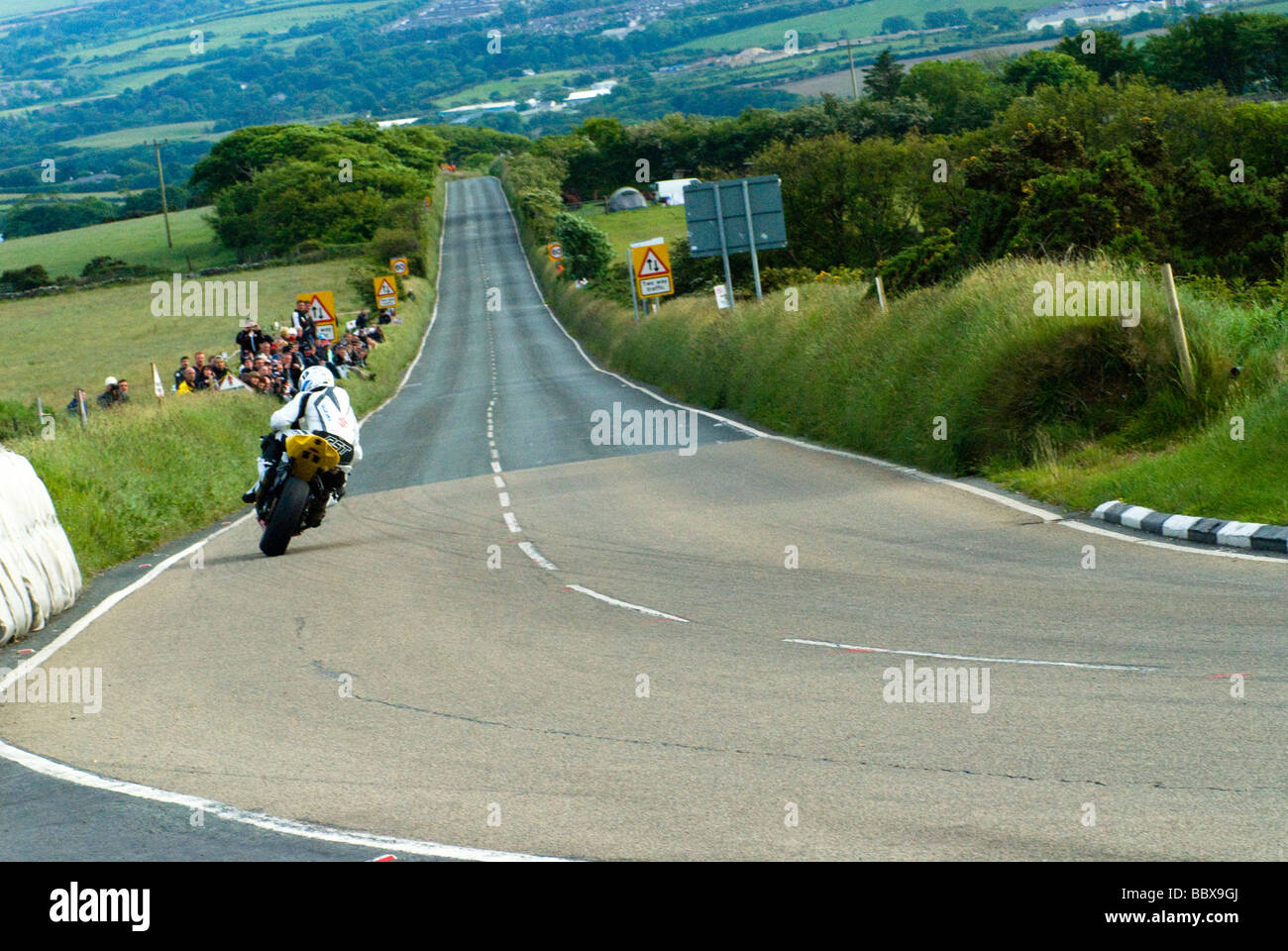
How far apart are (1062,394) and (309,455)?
8.14 meters

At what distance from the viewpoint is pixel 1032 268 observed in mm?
18219

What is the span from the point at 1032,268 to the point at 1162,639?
35.8 feet

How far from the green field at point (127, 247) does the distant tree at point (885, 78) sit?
65.4 metres

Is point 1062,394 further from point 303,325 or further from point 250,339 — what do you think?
point 303,325

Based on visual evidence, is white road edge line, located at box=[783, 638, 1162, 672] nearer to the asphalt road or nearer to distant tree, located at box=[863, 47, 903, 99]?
the asphalt road

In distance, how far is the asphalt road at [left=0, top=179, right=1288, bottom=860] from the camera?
562 centimetres

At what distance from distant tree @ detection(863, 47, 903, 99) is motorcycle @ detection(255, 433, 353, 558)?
135523 millimetres

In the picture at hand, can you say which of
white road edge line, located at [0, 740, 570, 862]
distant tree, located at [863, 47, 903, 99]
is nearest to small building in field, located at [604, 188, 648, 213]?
distant tree, located at [863, 47, 903, 99]

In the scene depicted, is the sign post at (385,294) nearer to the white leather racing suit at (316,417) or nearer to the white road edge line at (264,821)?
the white leather racing suit at (316,417)

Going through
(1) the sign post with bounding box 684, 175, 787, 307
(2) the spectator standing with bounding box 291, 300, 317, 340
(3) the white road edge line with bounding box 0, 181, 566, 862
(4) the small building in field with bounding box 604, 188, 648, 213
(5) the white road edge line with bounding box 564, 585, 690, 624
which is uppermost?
(4) the small building in field with bounding box 604, 188, 648, 213

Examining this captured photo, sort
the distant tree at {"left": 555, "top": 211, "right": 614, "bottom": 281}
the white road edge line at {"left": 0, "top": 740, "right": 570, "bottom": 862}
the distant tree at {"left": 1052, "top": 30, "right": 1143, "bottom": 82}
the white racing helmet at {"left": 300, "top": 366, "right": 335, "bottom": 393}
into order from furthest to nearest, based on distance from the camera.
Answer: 1. the distant tree at {"left": 1052, "top": 30, "right": 1143, "bottom": 82}
2. the distant tree at {"left": 555, "top": 211, "right": 614, "bottom": 281}
3. the white racing helmet at {"left": 300, "top": 366, "right": 335, "bottom": 393}
4. the white road edge line at {"left": 0, "top": 740, "right": 570, "bottom": 862}

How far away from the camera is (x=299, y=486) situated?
46.8ft

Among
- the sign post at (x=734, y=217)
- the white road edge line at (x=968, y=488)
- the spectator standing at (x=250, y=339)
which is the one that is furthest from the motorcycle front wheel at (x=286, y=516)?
the sign post at (x=734, y=217)
